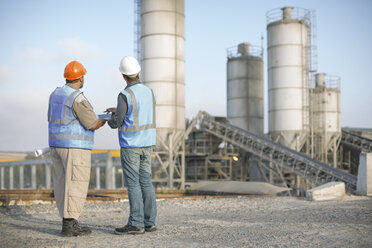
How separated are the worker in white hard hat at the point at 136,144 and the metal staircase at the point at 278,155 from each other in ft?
59.5

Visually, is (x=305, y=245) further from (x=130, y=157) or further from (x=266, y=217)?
(x=266, y=217)

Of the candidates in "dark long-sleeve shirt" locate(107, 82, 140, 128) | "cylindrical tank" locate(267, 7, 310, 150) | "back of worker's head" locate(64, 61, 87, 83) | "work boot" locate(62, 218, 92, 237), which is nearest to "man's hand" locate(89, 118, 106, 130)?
"dark long-sleeve shirt" locate(107, 82, 140, 128)

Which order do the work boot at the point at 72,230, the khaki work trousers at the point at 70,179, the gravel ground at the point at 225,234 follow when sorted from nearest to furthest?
the gravel ground at the point at 225,234, the work boot at the point at 72,230, the khaki work trousers at the point at 70,179

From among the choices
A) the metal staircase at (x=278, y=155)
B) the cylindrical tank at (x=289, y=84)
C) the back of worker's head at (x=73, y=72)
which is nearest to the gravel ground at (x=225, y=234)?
the back of worker's head at (x=73, y=72)

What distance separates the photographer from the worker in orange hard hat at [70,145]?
481cm

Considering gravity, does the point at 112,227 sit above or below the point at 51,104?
below

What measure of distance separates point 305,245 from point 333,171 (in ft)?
66.9

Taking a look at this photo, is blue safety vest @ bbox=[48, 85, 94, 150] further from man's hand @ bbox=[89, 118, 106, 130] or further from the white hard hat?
the white hard hat

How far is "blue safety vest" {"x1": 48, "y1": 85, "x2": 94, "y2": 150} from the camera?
4.89 metres

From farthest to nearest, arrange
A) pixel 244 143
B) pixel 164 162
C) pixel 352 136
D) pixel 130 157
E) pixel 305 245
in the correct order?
pixel 352 136, pixel 244 143, pixel 164 162, pixel 130 157, pixel 305 245

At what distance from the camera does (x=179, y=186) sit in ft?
84.2

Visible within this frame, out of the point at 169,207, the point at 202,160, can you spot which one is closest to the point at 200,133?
the point at 202,160

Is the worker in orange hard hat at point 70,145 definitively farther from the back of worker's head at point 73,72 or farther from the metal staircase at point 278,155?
the metal staircase at point 278,155

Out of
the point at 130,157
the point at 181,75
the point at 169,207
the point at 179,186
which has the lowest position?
the point at 179,186
